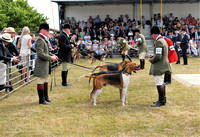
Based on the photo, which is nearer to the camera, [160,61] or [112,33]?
[160,61]

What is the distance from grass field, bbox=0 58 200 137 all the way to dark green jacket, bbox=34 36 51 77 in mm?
925

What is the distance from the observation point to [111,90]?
309 inches

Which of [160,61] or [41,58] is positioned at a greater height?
[41,58]

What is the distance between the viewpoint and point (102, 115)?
17.5 feet

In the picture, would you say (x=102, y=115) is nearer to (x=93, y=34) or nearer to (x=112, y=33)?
(x=112, y=33)

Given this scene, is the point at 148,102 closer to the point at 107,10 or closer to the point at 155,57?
the point at 155,57

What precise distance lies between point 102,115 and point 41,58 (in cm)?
224

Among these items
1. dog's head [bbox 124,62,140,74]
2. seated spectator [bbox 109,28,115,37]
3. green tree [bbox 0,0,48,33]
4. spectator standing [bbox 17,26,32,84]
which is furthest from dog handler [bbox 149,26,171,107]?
green tree [bbox 0,0,48,33]

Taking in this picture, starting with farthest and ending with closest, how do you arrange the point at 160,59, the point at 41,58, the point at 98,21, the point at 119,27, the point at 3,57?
the point at 98,21 → the point at 119,27 → the point at 3,57 → the point at 41,58 → the point at 160,59

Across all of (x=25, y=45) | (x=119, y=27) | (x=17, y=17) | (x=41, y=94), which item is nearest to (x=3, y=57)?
(x=41, y=94)

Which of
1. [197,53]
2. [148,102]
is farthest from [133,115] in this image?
[197,53]

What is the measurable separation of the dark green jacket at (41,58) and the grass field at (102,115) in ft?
3.03

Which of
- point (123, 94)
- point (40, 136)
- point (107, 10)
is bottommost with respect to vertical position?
point (40, 136)

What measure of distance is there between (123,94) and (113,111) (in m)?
0.63
